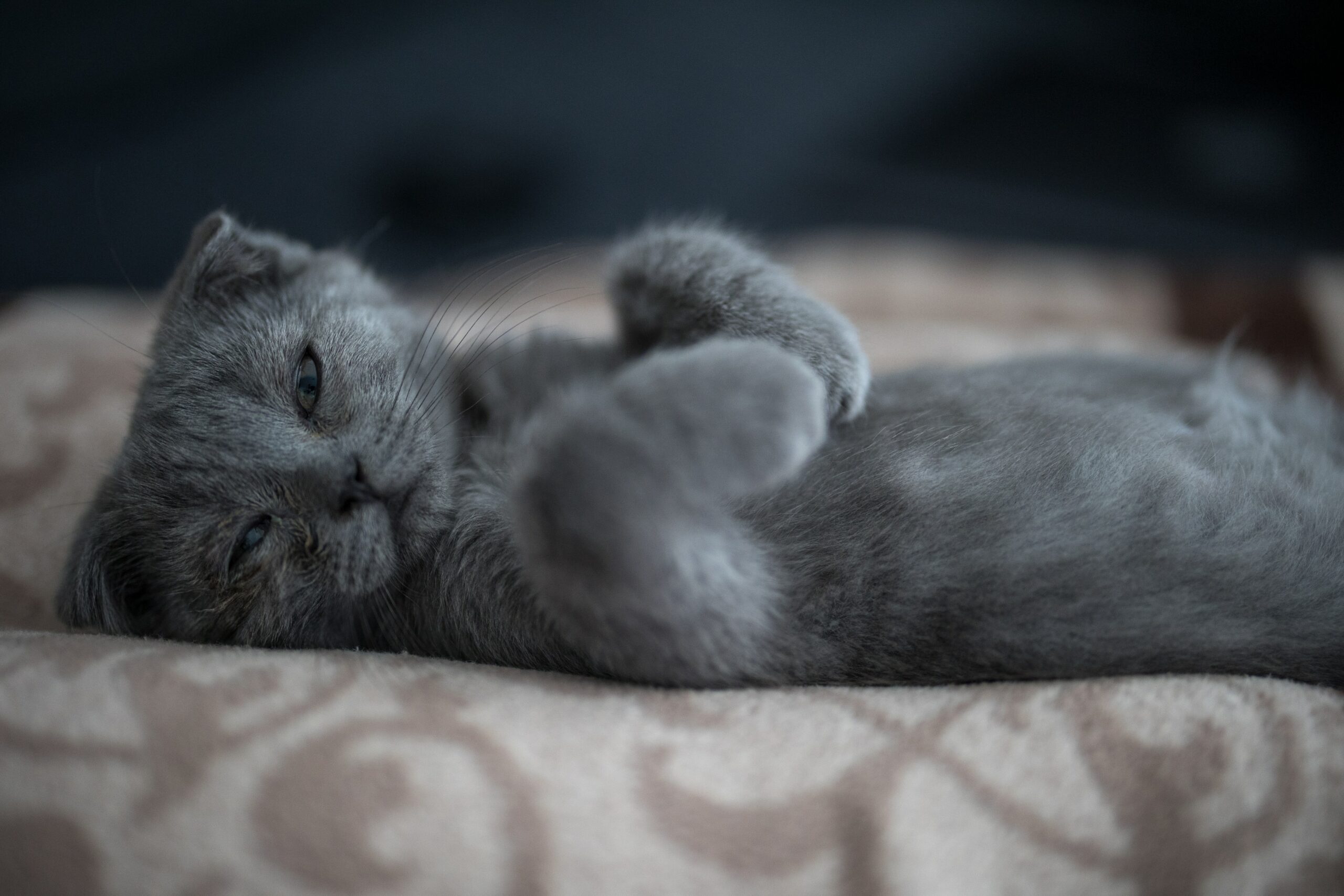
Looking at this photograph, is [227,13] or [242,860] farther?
[227,13]

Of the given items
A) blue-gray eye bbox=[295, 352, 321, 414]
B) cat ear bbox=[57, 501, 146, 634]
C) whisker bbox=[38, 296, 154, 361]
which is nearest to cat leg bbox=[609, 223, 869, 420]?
blue-gray eye bbox=[295, 352, 321, 414]

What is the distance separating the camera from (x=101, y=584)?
987mm

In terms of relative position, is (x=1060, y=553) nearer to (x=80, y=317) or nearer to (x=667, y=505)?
(x=667, y=505)

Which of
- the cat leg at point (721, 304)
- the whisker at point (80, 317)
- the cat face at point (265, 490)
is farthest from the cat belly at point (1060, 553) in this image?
the whisker at point (80, 317)

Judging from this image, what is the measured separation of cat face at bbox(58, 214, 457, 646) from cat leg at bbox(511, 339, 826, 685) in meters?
0.20

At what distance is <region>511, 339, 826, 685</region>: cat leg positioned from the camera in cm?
78

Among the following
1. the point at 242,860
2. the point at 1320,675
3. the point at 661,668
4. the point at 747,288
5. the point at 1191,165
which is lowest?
the point at 242,860

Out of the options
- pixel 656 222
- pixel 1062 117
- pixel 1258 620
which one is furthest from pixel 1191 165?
pixel 1258 620

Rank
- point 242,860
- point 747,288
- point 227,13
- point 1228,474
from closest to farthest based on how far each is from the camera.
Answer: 1. point 242,860
2. point 1228,474
3. point 747,288
4. point 227,13

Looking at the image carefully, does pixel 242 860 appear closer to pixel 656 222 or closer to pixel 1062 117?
pixel 656 222

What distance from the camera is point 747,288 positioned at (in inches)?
42.3

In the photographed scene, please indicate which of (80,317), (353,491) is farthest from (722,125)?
(353,491)

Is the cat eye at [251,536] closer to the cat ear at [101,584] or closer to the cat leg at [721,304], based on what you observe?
the cat ear at [101,584]

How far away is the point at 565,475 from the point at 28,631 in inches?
24.5
